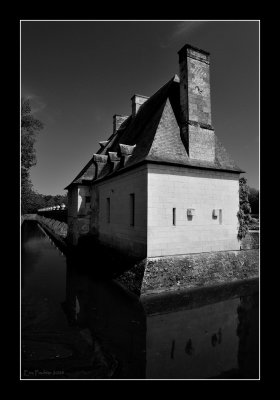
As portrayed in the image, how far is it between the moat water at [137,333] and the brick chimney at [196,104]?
6.40 metres

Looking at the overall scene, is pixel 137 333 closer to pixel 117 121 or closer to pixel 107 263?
pixel 107 263

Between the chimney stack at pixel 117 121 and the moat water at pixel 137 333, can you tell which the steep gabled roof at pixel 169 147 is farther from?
the chimney stack at pixel 117 121

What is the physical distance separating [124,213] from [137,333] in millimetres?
6565

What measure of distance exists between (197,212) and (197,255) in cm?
194

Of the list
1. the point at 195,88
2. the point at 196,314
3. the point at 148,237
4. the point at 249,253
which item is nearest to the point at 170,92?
the point at 195,88

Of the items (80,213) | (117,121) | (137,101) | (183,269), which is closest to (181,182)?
Answer: (183,269)

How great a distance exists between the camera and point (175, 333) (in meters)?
6.92

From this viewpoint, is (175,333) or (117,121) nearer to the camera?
(175,333)

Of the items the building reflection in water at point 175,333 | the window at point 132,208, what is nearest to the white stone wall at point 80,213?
the window at point 132,208

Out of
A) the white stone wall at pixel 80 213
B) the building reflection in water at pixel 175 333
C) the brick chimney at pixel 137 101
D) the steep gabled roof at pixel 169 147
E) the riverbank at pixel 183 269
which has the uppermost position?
the brick chimney at pixel 137 101

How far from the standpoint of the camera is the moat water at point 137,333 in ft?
17.4

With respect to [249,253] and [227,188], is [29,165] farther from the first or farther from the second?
[249,253]

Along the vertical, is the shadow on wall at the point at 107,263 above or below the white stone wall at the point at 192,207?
below

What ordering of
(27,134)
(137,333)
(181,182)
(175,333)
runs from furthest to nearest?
1. (27,134)
2. (181,182)
3. (175,333)
4. (137,333)
